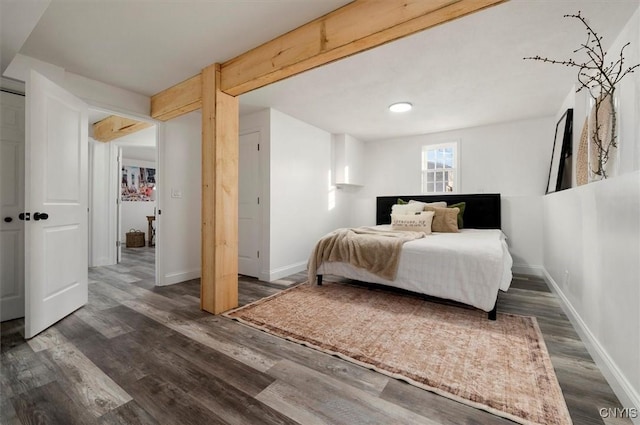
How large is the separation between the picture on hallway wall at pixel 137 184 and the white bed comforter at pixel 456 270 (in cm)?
713

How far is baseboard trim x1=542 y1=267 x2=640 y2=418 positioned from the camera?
4.17 ft

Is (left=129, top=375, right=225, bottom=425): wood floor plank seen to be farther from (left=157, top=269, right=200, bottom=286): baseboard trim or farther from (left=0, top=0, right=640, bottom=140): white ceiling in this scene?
(left=0, top=0, right=640, bottom=140): white ceiling

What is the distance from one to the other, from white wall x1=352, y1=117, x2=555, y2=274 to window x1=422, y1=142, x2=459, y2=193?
96 millimetres

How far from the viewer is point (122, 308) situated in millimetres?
2639

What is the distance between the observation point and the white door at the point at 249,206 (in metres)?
3.87

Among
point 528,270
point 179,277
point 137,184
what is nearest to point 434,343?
point 528,270

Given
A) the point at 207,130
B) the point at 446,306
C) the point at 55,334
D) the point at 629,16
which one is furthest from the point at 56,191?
the point at 629,16

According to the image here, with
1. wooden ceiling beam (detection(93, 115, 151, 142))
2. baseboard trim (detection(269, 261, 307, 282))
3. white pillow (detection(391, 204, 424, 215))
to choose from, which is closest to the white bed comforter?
white pillow (detection(391, 204, 424, 215))

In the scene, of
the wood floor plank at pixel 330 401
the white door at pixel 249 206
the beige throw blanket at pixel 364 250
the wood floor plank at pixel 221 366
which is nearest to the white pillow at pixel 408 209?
the beige throw blanket at pixel 364 250

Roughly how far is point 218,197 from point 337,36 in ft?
5.42

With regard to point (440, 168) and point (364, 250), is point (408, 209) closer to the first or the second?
point (440, 168)

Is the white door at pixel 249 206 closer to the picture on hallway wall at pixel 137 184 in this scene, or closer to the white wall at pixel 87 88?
the white wall at pixel 87 88

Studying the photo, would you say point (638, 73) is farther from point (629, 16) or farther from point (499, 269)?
point (499, 269)

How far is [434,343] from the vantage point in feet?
6.47
